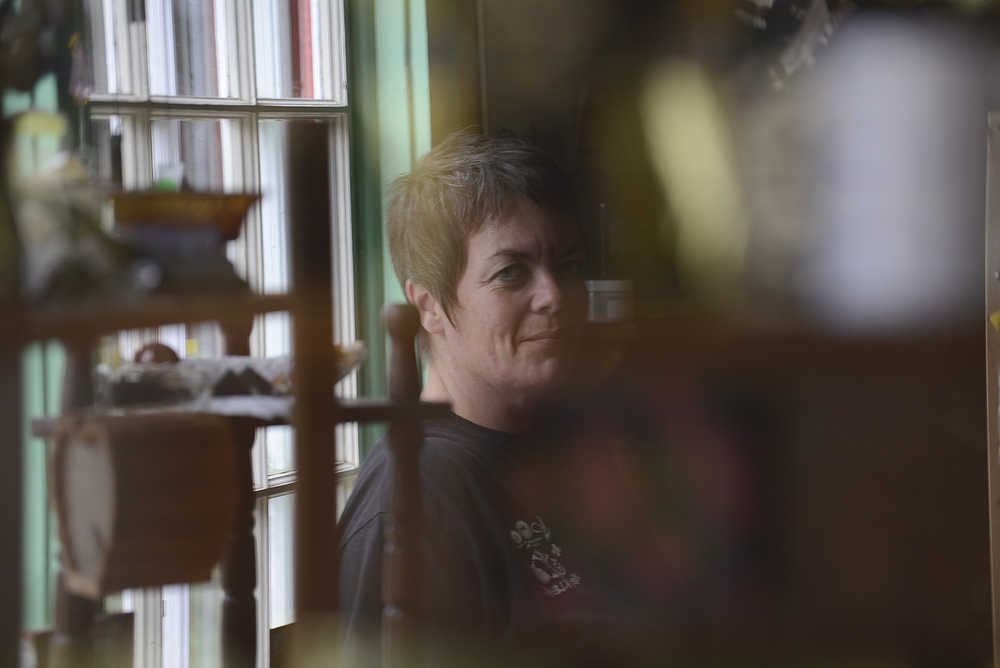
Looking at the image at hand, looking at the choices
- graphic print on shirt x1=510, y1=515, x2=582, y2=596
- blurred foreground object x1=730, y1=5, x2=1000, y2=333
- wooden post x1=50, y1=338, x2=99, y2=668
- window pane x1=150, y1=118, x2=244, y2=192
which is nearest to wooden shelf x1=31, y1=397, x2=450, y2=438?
wooden post x1=50, y1=338, x2=99, y2=668

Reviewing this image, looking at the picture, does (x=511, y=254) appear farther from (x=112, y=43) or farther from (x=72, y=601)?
(x=72, y=601)

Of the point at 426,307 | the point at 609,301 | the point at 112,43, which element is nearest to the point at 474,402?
the point at 426,307

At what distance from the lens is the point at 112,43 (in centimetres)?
108

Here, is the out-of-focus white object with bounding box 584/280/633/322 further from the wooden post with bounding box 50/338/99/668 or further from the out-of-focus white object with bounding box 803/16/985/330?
the wooden post with bounding box 50/338/99/668

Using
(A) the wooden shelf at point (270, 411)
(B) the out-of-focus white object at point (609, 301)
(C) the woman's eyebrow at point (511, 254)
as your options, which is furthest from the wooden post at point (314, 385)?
(B) the out-of-focus white object at point (609, 301)

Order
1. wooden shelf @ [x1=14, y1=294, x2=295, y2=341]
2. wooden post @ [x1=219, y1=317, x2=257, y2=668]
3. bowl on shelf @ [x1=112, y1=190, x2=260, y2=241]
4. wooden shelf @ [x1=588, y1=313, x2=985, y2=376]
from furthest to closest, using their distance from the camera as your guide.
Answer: wooden shelf @ [x1=588, y1=313, x2=985, y2=376], wooden post @ [x1=219, y1=317, x2=257, y2=668], bowl on shelf @ [x1=112, y1=190, x2=260, y2=241], wooden shelf @ [x1=14, y1=294, x2=295, y2=341]

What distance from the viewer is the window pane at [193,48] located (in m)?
1.12

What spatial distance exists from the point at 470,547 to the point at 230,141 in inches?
22.5

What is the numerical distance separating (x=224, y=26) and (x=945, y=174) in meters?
1.06

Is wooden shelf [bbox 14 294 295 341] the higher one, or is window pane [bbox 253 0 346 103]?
window pane [bbox 253 0 346 103]

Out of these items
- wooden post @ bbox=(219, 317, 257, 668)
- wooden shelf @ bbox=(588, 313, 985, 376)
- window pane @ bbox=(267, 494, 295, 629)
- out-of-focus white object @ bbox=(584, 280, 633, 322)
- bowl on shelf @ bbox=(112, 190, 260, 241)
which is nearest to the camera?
bowl on shelf @ bbox=(112, 190, 260, 241)

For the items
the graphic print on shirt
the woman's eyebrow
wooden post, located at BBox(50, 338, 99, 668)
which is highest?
the woman's eyebrow

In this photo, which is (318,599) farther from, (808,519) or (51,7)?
(808,519)

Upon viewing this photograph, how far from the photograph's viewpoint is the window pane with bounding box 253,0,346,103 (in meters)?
1.21
